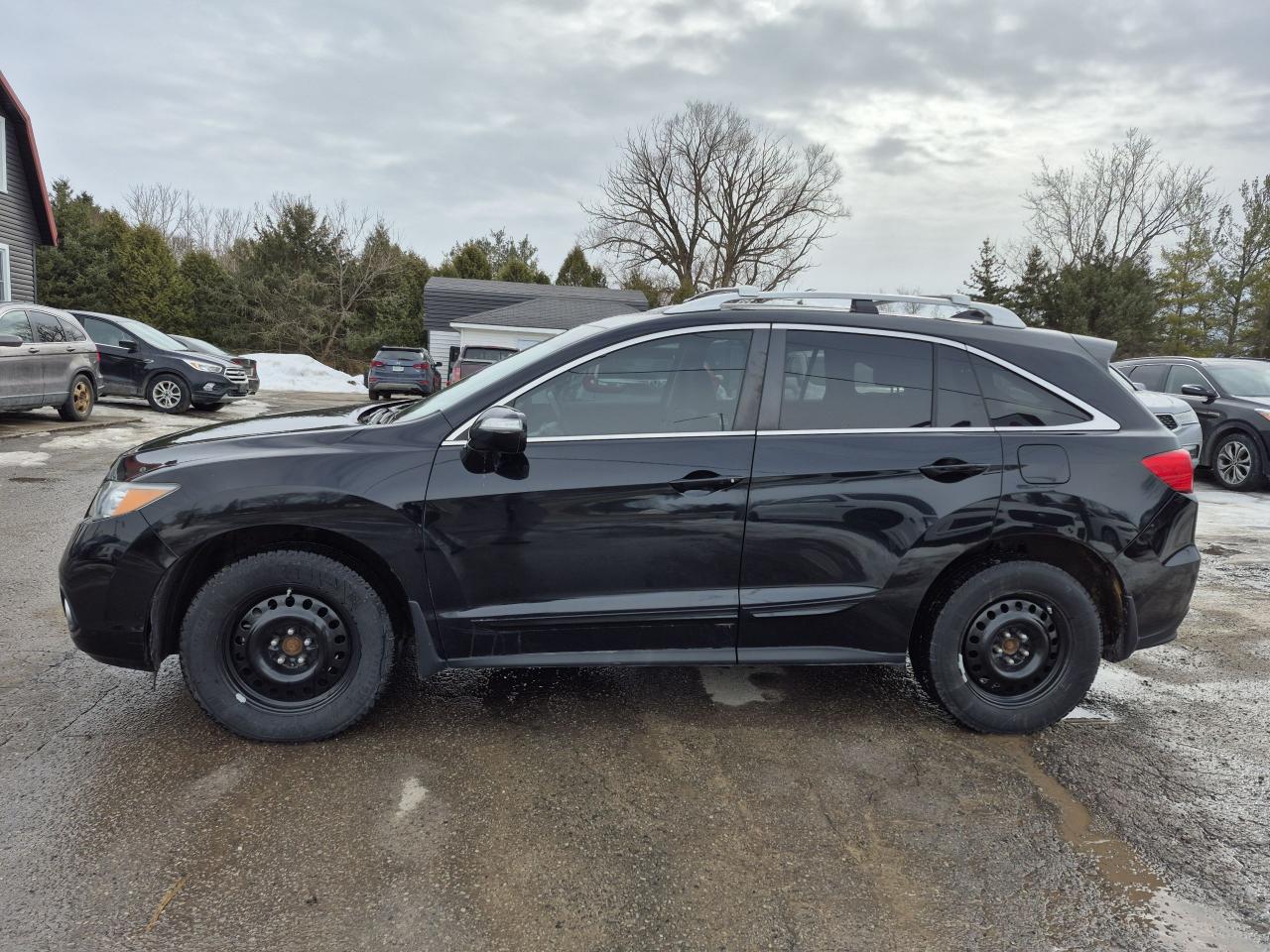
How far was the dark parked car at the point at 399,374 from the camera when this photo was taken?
22453 mm

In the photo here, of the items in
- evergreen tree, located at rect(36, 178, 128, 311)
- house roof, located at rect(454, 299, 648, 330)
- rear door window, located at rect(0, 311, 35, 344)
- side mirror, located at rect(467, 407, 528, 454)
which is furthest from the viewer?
house roof, located at rect(454, 299, 648, 330)

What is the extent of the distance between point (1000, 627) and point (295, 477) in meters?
2.77

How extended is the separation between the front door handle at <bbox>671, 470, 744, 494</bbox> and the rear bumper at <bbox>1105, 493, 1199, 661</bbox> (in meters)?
1.62

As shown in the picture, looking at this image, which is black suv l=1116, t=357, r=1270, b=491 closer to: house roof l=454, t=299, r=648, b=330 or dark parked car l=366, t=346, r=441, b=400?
dark parked car l=366, t=346, r=441, b=400

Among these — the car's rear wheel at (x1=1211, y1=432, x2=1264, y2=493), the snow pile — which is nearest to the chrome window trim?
the car's rear wheel at (x1=1211, y1=432, x2=1264, y2=493)

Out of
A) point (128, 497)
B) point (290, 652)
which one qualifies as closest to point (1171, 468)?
point (290, 652)

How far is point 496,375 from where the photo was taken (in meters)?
3.36

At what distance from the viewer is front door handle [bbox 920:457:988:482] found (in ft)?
10.6

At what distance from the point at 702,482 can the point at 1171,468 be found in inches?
75.1

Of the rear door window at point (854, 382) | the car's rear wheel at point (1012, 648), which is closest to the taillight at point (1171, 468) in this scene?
the car's rear wheel at point (1012, 648)

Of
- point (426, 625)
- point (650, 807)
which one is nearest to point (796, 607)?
point (650, 807)

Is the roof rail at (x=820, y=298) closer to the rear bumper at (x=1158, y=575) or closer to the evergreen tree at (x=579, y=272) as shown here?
the rear bumper at (x=1158, y=575)

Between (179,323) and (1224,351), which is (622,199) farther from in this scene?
(1224,351)

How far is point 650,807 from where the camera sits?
9.13ft
